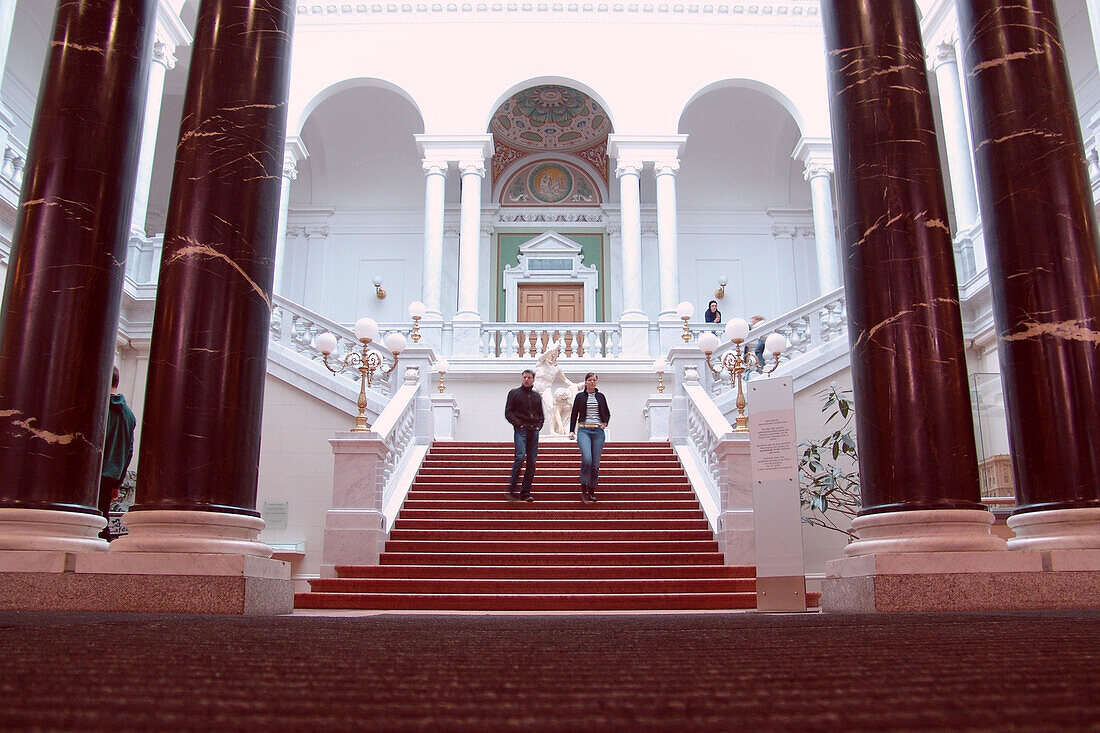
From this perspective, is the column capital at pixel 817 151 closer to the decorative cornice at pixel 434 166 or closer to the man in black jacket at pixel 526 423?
the decorative cornice at pixel 434 166

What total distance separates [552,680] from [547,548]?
24.8 ft

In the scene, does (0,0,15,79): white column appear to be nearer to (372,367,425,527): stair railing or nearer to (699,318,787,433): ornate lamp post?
(372,367,425,527): stair railing

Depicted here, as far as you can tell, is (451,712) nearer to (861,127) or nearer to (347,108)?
(861,127)

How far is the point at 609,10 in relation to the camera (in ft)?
62.2

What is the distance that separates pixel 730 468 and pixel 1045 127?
15.9 ft

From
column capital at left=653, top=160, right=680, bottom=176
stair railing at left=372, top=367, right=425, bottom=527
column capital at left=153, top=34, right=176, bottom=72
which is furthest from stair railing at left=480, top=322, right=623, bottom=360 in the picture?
column capital at left=153, top=34, right=176, bottom=72

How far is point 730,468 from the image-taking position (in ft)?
30.9

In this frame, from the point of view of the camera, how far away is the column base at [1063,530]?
4.86 m

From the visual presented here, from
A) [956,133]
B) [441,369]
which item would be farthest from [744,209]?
[441,369]

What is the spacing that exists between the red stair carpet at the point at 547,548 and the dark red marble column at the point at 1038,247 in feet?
11.8

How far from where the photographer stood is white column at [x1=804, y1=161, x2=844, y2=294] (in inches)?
709

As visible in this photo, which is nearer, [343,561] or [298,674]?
[298,674]

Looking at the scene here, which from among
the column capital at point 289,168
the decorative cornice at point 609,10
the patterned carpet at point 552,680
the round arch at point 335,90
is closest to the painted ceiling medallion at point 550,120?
the decorative cornice at point 609,10

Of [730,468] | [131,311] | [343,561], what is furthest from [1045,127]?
[131,311]
